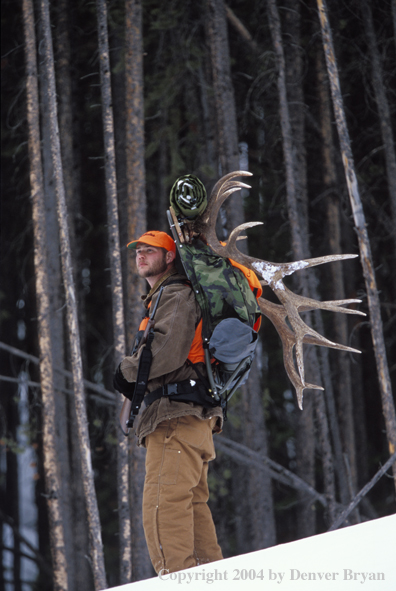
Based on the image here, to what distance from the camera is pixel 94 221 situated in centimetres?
986

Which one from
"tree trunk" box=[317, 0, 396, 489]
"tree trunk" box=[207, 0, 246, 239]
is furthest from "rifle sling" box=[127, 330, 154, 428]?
"tree trunk" box=[207, 0, 246, 239]

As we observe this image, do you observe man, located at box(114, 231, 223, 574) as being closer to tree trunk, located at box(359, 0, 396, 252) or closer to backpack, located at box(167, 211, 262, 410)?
backpack, located at box(167, 211, 262, 410)

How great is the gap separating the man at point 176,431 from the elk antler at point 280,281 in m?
0.46

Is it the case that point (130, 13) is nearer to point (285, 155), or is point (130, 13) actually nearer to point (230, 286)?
point (285, 155)

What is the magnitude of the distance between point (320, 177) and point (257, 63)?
233 cm

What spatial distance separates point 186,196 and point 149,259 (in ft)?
1.27

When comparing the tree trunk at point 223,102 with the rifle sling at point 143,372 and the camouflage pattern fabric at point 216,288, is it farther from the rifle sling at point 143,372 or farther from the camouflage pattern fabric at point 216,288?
the rifle sling at point 143,372

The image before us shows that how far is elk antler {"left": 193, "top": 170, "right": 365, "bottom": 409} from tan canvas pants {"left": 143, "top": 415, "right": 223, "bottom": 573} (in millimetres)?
748

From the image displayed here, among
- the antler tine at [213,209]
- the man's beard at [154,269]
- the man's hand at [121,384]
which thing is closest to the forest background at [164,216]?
the antler tine at [213,209]

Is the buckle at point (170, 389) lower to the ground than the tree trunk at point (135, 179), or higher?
lower

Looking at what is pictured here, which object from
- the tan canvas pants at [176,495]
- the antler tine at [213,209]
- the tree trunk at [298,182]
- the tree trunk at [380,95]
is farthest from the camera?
the tree trunk at [380,95]

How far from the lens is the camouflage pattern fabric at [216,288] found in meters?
2.86

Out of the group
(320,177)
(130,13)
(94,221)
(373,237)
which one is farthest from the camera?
(94,221)

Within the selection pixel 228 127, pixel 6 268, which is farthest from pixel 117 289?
pixel 6 268
